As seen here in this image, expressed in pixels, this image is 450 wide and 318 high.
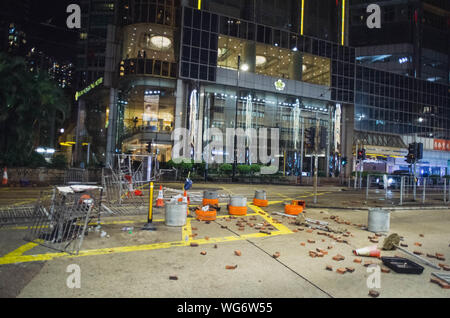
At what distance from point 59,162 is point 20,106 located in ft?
16.6

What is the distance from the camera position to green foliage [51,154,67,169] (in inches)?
874

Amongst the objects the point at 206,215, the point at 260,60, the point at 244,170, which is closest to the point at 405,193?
the point at 244,170

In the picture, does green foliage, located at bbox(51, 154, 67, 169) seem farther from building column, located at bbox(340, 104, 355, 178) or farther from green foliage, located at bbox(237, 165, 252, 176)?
building column, located at bbox(340, 104, 355, 178)

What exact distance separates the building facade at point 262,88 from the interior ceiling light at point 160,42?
0.16 meters

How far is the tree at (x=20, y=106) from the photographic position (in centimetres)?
2069

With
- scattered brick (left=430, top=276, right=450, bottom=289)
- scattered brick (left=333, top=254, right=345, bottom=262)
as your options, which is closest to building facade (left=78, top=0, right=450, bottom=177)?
scattered brick (left=333, top=254, right=345, bottom=262)

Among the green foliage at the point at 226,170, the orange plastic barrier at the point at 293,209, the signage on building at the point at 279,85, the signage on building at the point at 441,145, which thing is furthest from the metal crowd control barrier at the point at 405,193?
the signage on building at the point at 441,145

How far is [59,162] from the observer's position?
2259cm

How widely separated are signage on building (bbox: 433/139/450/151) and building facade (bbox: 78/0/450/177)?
34 cm

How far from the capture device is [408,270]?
4648mm
